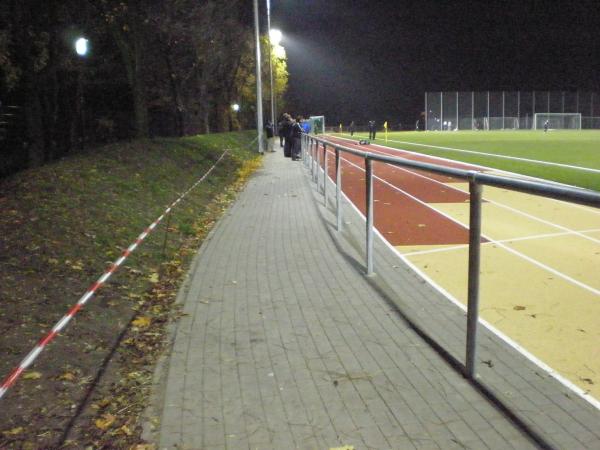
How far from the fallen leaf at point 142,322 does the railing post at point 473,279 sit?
114 inches

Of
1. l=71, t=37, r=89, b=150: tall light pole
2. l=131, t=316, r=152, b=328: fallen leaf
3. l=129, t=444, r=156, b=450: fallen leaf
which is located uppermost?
l=71, t=37, r=89, b=150: tall light pole

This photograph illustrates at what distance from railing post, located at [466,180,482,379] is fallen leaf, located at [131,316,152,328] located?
9.53ft

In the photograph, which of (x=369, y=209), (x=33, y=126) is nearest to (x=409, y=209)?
(x=369, y=209)

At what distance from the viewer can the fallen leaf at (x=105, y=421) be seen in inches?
151

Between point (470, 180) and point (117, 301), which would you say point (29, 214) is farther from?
point (470, 180)

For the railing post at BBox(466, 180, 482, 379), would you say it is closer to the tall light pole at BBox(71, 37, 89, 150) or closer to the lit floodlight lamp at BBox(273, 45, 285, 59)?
the tall light pole at BBox(71, 37, 89, 150)

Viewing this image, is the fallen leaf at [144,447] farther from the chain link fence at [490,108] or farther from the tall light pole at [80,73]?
the chain link fence at [490,108]

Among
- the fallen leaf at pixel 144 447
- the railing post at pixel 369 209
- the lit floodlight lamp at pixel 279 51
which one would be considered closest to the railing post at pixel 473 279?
the fallen leaf at pixel 144 447

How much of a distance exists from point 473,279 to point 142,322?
3032 mm

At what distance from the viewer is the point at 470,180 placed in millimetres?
4234

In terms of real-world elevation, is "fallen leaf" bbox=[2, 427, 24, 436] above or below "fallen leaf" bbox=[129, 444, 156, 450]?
below

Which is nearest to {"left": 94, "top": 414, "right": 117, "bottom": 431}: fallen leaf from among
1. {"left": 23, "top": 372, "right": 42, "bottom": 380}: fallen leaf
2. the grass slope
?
the grass slope

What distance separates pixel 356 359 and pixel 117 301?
2.82m

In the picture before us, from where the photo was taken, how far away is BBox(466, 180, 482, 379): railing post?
432 centimetres
